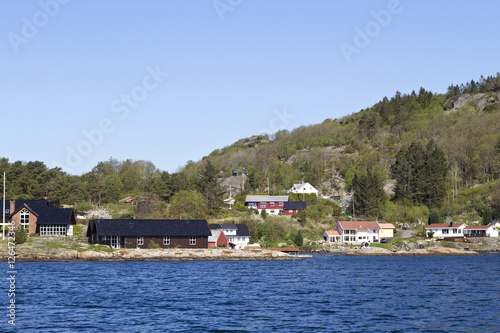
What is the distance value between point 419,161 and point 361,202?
562 inches

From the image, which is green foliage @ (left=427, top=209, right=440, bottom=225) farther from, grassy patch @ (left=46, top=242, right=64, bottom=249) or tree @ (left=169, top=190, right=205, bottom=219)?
grassy patch @ (left=46, top=242, right=64, bottom=249)

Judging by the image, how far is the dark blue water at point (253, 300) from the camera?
24953 millimetres

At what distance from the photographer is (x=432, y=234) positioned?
3499 inches

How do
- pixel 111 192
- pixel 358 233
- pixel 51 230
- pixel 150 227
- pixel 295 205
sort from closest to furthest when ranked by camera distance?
pixel 150 227, pixel 51 230, pixel 358 233, pixel 295 205, pixel 111 192

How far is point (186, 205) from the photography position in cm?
9350

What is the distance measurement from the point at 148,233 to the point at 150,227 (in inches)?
40.3

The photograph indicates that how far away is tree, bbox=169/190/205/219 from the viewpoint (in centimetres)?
9306

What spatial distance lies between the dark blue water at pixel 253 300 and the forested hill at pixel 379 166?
48926 mm

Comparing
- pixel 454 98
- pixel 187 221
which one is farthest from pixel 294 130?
pixel 187 221

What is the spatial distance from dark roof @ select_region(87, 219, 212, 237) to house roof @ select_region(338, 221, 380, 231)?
29961 millimetres

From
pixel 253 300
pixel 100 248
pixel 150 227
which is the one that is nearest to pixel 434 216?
pixel 150 227

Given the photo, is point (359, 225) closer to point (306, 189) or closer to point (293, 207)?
point (293, 207)

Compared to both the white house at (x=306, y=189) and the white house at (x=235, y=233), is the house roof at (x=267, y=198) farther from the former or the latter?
the white house at (x=235, y=233)

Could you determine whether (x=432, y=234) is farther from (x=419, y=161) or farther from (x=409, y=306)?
(x=409, y=306)
